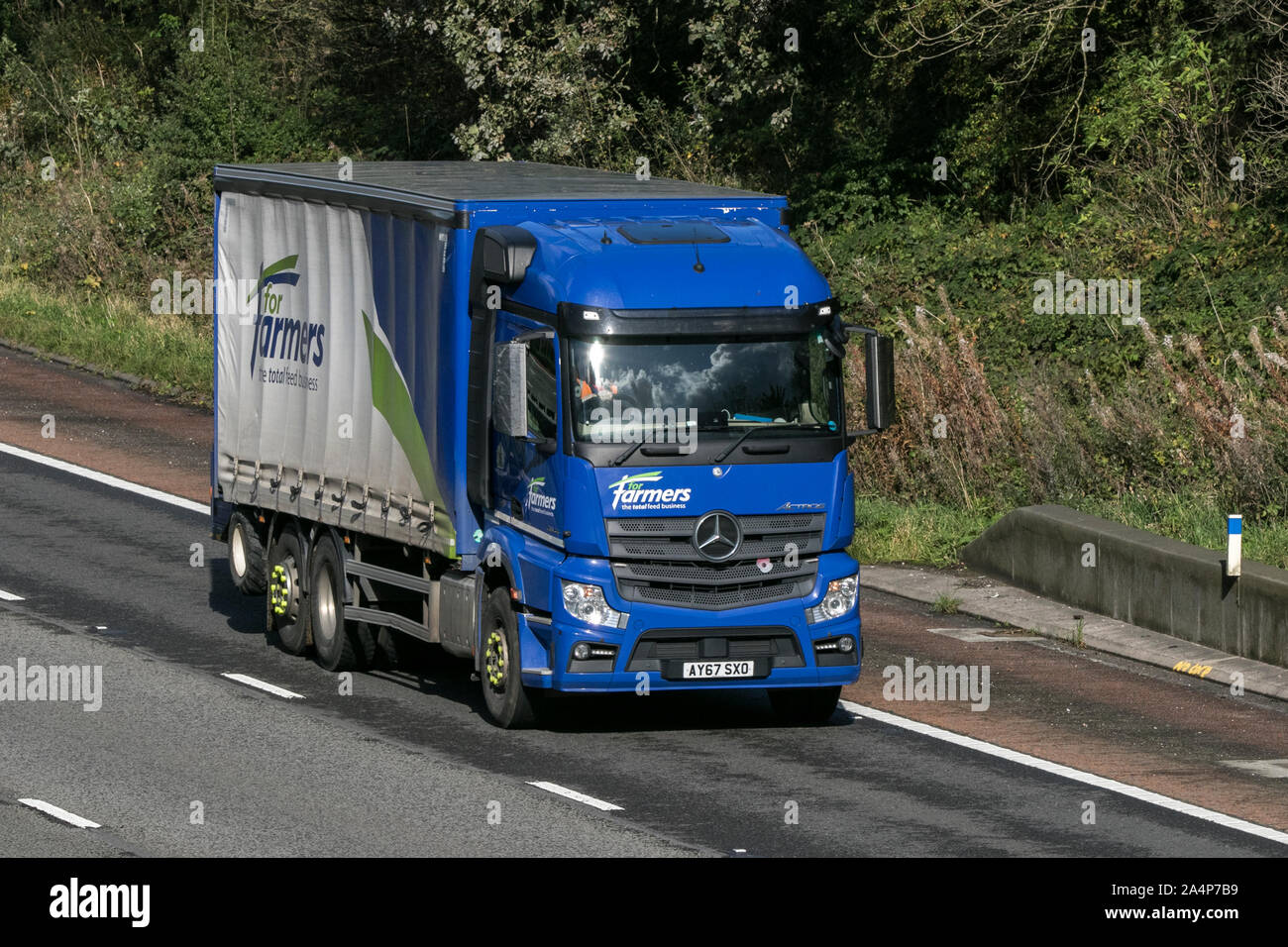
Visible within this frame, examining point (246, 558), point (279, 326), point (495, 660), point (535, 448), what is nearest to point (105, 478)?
point (246, 558)

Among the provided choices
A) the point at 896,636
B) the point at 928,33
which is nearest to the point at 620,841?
the point at 896,636

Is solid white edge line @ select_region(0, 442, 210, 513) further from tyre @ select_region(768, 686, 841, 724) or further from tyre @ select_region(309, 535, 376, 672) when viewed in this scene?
tyre @ select_region(768, 686, 841, 724)

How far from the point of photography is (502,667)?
1429cm

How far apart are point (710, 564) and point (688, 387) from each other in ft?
3.66

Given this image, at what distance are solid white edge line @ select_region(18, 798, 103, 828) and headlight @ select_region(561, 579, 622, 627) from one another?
10.8ft

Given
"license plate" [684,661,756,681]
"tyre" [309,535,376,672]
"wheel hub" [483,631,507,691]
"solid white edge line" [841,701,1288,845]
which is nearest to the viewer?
"solid white edge line" [841,701,1288,845]

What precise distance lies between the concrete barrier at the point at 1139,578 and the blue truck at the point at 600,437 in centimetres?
388

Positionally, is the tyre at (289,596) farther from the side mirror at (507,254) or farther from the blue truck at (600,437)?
the side mirror at (507,254)

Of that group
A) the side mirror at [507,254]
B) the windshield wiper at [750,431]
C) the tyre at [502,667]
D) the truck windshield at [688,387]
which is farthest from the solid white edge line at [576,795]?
the side mirror at [507,254]

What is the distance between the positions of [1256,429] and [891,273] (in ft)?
30.0

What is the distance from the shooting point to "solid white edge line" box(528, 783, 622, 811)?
40.3 ft

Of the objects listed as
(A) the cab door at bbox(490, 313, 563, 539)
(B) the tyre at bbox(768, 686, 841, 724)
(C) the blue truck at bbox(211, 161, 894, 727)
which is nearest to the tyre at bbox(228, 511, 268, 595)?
(C) the blue truck at bbox(211, 161, 894, 727)

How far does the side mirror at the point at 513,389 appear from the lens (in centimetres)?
1359

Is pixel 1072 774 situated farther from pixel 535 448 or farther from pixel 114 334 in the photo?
pixel 114 334
